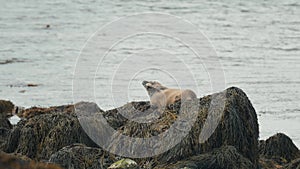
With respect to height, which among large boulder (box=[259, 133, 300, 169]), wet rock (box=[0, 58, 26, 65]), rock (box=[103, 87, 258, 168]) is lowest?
large boulder (box=[259, 133, 300, 169])

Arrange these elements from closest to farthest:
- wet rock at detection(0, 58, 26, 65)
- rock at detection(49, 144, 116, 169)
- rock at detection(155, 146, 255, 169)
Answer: rock at detection(49, 144, 116, 169) → rock at detection(155, 146, 255, 169) → wet rock at detection(0, 58, 26, 65)

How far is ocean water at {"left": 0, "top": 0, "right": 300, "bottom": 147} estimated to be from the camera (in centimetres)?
1036

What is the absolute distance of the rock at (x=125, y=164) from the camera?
16.3 ft

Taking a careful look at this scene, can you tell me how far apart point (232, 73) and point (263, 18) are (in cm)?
930

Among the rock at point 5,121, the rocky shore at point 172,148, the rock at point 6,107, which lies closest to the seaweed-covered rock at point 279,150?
the rocky shore at point 172,148

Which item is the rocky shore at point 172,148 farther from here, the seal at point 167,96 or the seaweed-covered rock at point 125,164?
the seal at point 167,96

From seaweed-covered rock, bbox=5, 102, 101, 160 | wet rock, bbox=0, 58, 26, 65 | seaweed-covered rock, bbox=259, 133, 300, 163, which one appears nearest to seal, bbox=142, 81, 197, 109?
seaweed-covered rock, bbox=259, 133, 300, 163

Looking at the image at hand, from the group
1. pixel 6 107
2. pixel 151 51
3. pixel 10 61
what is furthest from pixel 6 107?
→ pixel 151 51

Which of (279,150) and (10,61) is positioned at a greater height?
(10,61)

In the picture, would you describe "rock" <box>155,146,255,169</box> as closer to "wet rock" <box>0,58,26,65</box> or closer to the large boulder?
the large boulder

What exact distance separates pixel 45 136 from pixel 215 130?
1.67m

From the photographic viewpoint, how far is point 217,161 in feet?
17.0

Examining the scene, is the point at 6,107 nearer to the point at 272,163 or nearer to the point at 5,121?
the point at 5,121

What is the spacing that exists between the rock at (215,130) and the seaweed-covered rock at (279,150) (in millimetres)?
775
